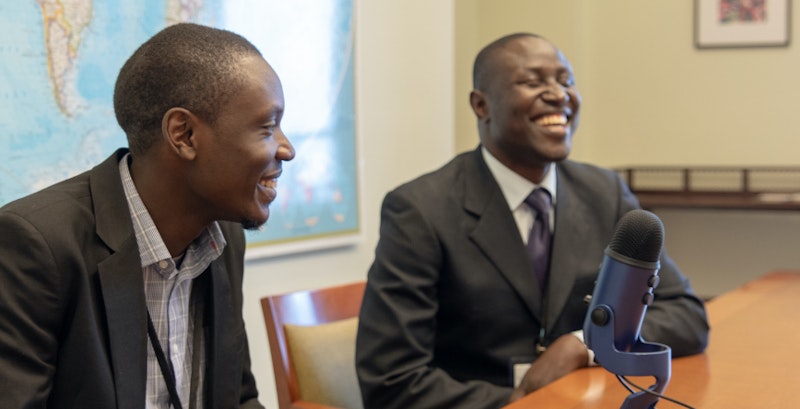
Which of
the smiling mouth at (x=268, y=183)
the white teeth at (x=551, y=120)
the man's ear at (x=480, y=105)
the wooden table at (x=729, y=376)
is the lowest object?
the wooden table at (x=729, y=376)

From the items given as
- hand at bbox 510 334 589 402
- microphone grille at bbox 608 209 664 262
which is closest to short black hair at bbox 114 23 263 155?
microphone grille at bbox 608 209 664 262

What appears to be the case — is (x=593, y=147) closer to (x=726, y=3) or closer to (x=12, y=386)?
(x=726, y=3)

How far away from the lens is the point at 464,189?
2.17 meters

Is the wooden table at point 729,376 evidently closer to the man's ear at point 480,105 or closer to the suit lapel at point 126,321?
the suit lapel at point 126,321

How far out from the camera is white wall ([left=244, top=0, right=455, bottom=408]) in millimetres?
3195

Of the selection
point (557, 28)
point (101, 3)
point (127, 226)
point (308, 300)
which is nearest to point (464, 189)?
point (308, 300)

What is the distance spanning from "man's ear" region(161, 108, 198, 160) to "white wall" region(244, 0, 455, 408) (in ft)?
5.44

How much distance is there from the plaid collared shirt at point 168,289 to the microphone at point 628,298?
2.28ft

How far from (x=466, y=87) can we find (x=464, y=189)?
3147 mm

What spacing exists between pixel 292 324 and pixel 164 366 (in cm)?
67

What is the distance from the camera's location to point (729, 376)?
1746 millimetres

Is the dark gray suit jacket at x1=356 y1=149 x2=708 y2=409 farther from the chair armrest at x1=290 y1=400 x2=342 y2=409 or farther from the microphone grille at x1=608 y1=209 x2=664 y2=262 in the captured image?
the microphone grille at x1=608 y1=209 x2=664 y2=262

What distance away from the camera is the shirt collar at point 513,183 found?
216 centimetres

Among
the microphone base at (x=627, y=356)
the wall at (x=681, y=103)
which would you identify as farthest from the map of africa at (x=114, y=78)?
the wall at (x=681, y=103)
